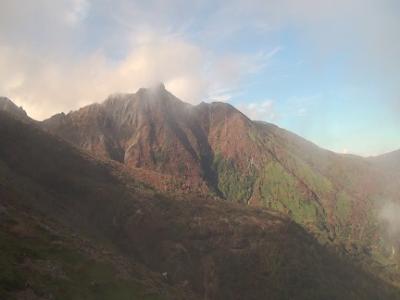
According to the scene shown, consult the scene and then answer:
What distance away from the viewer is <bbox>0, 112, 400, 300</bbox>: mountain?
8212cm

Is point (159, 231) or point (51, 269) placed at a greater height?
point (159, 231)

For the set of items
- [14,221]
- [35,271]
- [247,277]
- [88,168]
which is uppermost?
[88,168]

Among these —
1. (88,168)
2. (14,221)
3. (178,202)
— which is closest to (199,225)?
(178,202)

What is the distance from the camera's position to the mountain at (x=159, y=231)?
8212 centimetres

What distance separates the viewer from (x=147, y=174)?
604 ft

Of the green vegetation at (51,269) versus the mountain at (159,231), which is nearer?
the green vegetation at (51,269)

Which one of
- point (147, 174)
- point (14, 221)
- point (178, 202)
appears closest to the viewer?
point (14, 221)

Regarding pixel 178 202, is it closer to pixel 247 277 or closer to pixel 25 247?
pixel 247 277

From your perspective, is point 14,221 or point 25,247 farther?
point 14,221

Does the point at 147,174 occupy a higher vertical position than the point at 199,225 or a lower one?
higher

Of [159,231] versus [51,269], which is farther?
[159,231]

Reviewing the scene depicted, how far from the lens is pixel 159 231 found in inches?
5118

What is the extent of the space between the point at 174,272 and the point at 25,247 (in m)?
64.8

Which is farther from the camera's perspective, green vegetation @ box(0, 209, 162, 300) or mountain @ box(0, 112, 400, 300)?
mountain @ box(0, 112, 400, 300)
